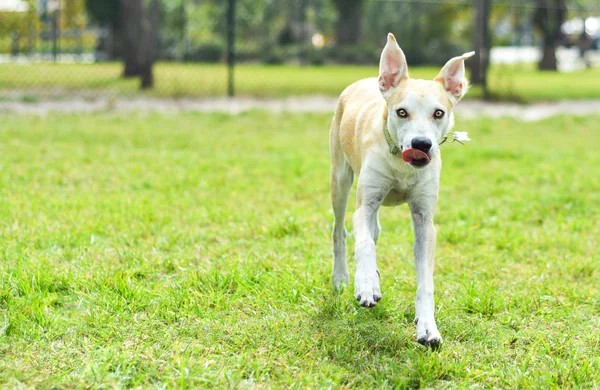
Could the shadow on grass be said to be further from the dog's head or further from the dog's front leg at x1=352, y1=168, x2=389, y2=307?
the dog's head

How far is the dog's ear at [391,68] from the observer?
144 inches

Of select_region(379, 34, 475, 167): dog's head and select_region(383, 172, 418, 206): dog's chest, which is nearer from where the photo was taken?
select_region(379, 34, 475, 167): dog's head

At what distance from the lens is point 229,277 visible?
4.17 m

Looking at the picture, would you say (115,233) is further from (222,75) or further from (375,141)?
(222,75)

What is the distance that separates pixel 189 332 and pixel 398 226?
256cm

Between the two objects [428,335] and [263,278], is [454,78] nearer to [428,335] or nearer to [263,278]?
[428,335]

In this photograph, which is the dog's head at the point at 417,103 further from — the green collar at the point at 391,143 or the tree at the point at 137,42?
the tree at the point at 137,42

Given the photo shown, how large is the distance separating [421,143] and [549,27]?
24639 millimetres

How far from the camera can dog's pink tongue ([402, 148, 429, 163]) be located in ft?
10.9

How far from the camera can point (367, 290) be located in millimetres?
3277

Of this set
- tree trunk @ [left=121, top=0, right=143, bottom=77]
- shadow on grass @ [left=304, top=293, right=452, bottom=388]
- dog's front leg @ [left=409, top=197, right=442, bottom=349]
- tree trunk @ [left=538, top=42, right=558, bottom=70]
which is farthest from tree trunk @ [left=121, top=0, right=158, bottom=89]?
tree trunk @ [left=538, top=42, right=558, bottom=70]

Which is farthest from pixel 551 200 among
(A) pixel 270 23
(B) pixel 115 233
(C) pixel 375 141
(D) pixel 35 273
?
(A) pixel 270 23

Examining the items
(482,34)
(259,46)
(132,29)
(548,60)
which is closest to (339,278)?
(482,34)

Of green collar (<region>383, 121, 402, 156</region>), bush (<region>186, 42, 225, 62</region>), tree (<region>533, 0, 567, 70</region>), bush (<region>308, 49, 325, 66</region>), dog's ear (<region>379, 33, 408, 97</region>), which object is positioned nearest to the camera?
green collar (<region>383, 121, 402, 156</region>)
